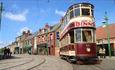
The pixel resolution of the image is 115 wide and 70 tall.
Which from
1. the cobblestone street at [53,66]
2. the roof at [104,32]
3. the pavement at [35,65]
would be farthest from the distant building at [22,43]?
the cobblestone street at [53,66]

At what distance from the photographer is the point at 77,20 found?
66.8 ft

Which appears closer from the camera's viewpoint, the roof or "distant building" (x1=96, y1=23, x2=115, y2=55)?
"distant building" (x1=96, y1=23, x2=115, y2=55)

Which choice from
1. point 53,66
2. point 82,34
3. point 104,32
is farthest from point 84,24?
point 104,32

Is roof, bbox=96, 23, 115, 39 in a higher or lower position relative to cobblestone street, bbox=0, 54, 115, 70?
higher

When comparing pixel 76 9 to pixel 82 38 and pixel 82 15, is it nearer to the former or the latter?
pixel 82 15

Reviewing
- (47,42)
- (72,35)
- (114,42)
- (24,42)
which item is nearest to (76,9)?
(72,35)

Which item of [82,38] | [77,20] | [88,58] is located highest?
[77,20]

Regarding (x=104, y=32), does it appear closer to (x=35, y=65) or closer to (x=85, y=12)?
(x=85, y=12)

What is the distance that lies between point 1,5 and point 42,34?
35.5 m

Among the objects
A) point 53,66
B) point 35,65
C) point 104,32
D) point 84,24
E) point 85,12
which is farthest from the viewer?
point 104,32

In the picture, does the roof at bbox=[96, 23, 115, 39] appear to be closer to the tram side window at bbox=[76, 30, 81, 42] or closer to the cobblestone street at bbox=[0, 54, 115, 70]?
the cobblestone street at bbox=[0, 54, 115, 70]

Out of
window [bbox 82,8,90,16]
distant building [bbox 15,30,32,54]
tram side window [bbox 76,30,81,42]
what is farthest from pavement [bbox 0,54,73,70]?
distant building [bbox 15,30,32,54]

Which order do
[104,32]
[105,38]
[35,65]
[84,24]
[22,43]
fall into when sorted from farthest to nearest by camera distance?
[22,43] → [104,32] → [105,38] → [35,65] → [84,24]

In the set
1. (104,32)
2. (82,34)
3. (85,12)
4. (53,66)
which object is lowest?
(53,66)
